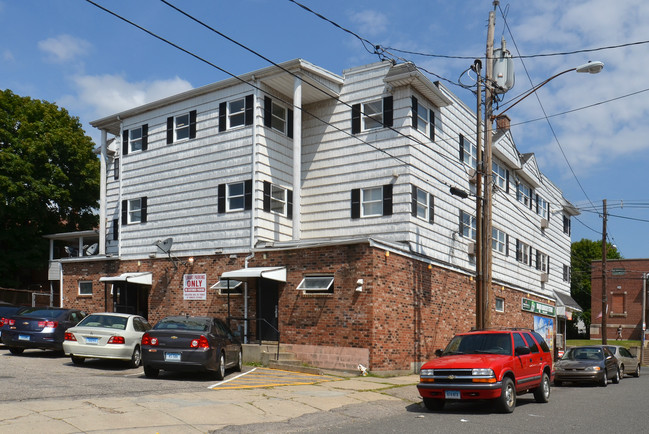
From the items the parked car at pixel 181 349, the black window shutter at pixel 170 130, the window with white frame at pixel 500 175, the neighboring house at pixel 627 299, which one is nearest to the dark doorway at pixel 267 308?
the parked car at pixel 181 349

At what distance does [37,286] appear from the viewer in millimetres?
38531

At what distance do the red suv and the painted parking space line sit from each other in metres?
4.14

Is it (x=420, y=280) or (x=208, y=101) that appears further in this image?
(x=208, y=101)

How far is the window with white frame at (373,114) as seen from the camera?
23327mm

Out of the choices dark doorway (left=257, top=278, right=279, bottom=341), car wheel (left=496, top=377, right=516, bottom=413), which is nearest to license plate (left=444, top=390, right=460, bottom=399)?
car wheel (left=496, top=377, right=516, bottom=413)

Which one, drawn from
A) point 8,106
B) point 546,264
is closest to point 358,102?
point 546,264

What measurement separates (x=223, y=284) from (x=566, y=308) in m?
25.5

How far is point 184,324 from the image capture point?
50.9 ft

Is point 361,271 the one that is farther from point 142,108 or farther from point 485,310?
point 142,108

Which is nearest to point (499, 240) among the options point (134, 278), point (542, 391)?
point (134, 278)

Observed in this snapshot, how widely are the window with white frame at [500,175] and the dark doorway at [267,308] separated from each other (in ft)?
46.2

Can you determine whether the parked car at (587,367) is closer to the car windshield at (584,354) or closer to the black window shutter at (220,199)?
the car windshield at (584,354)

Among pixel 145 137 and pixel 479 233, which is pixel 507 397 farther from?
pixel 145 137

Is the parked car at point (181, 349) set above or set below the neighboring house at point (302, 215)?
below
